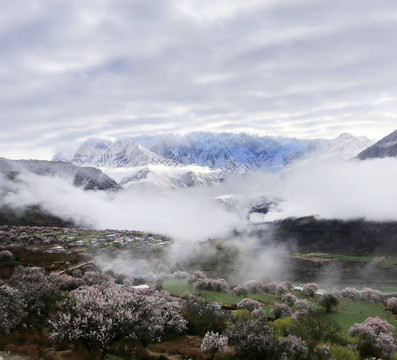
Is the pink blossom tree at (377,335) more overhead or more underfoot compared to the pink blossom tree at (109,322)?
more underfoot

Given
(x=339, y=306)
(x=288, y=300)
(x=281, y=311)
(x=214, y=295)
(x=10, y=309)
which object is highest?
(x=10, y=309)

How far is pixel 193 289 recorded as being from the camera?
113938 millimetres

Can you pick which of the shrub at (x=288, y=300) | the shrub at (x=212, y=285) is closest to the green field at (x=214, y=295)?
the shrub at (x=212, y=285)

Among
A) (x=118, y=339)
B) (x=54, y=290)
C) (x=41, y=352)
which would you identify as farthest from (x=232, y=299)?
(x=41, y=352)

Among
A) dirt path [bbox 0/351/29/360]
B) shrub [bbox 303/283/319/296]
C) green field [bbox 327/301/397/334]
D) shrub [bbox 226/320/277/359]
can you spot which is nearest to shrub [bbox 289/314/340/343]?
shrub [bbox 226/320/277/359]

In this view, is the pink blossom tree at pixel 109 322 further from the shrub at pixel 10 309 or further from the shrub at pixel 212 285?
the shrub at pixel 212 285

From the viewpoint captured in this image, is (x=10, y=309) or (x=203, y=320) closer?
(x=10, y=309)

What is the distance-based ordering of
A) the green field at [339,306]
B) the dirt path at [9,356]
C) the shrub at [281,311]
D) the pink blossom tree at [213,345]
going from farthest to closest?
the green field at [339,306] < the shrub at [281,311] < the pink blossom tree at [213,345] < the dirt path at [9,356]

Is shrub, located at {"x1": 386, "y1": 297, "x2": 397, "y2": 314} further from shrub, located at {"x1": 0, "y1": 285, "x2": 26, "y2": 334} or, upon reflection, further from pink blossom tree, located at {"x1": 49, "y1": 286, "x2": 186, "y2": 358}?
shrub, located at {"x1": 0, "y1": 285, "x2": 26, "y2": 334}

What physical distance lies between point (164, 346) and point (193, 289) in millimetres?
74823

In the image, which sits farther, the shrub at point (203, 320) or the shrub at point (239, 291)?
the shrub at point (239, 291)

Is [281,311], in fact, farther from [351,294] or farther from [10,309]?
[10,309]

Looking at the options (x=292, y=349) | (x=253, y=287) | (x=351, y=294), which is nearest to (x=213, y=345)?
(x=292, y=349)

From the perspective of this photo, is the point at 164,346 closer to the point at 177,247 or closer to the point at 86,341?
the point at 86,341
